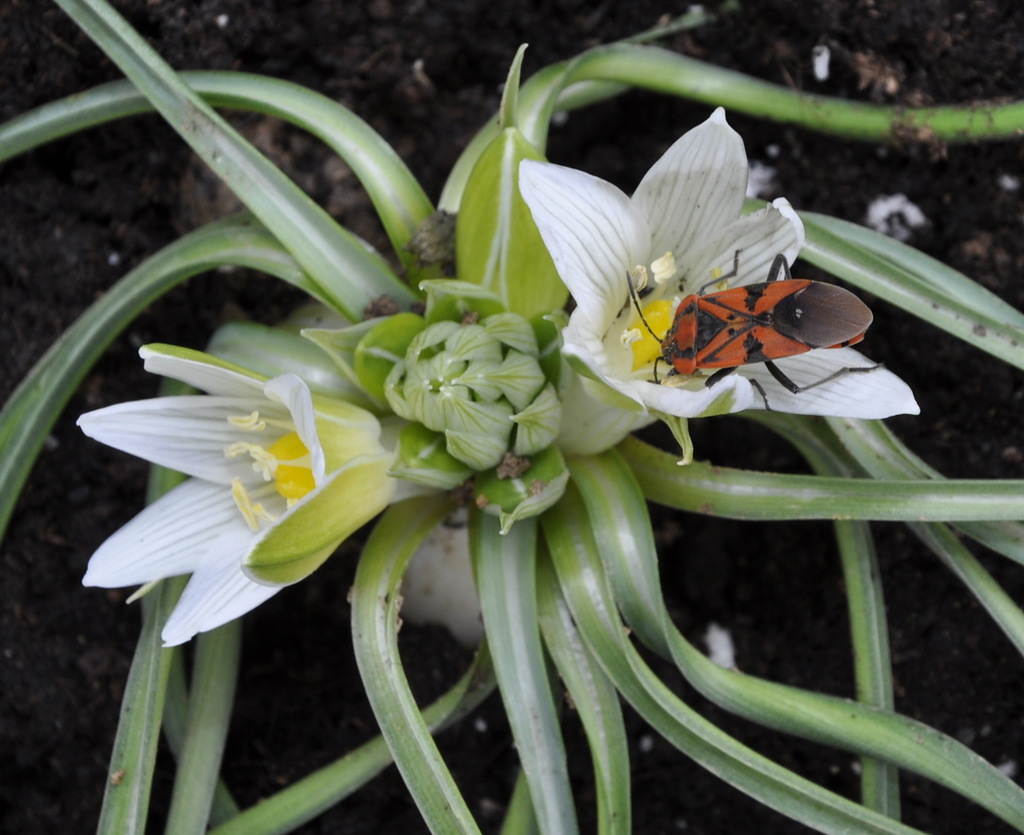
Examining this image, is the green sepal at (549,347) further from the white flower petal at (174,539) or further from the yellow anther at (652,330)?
the white flower petal at (174,539)

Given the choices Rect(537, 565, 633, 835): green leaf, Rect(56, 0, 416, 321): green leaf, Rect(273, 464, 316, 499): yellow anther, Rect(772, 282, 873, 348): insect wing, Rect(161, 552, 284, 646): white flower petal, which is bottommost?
Rect(537, 565, 633, 835): green leaf

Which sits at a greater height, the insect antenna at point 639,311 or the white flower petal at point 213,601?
the insect antenna at point 639,311

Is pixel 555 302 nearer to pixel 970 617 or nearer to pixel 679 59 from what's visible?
pixel 679 59

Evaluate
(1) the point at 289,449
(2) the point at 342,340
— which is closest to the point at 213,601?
(1) the point at 289,449

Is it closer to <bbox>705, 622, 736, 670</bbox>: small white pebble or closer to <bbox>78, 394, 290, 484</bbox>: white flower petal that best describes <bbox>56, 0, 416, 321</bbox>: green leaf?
<bbox>78, 394, 290, 484</bbox>: white flower petal

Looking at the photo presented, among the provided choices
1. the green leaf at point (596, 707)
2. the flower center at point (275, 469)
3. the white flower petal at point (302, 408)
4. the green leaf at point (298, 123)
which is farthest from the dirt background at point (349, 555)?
the white flower petal at point (302, 408)

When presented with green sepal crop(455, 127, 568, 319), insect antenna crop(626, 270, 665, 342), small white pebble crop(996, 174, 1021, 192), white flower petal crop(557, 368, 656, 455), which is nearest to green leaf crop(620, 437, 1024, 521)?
white flower petal crop(557, 368, 656, 455)

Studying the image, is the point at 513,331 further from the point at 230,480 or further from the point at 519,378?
the point at 230,480
